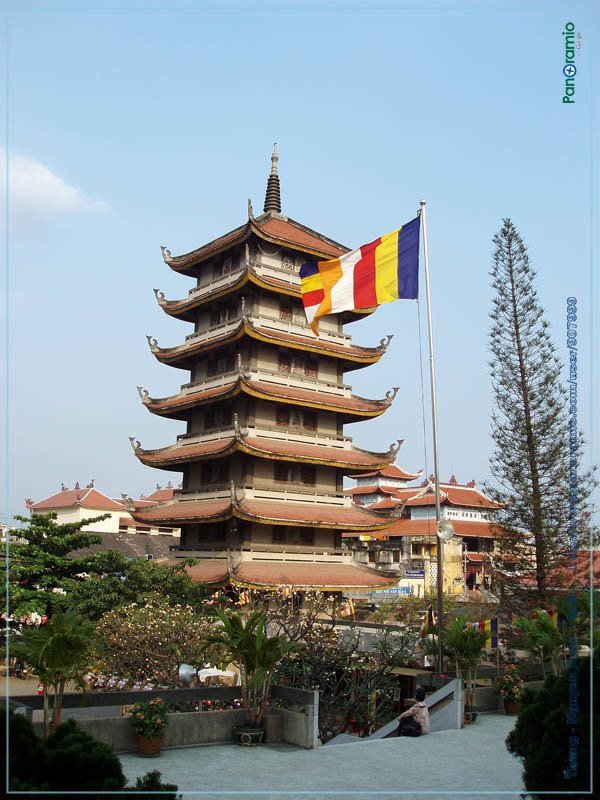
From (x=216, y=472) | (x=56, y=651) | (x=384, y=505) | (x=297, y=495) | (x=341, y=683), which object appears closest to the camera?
(x=56, y=651)

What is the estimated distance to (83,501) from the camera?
247 ft

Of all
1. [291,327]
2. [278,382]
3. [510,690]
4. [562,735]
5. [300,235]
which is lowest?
[510,690]

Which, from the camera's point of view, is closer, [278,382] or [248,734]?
[248,734]

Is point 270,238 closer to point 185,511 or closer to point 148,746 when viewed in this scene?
point 185,511

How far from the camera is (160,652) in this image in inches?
776

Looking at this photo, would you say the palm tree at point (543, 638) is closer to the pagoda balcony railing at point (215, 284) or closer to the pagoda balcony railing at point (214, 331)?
the pagoda balcony railing at point (214, 331)

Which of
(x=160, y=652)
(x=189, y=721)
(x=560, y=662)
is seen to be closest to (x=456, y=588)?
(x=560, y=662)

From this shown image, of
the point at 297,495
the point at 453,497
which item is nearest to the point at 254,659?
the point at 297,495

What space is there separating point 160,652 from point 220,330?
2022 centimetres

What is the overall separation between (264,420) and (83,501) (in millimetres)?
45117

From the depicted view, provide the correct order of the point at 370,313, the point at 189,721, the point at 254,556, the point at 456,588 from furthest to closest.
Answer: the point at 456,588 < the point at 370,313 < the point at 254,556 < the point at 189,721

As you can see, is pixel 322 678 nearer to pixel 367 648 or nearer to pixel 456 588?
pixel 367 648

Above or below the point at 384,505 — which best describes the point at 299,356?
above

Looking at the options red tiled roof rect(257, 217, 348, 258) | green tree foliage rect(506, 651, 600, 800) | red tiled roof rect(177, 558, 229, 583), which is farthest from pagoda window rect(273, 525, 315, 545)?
green tree foliage rect(506, 651, 600, 800)
